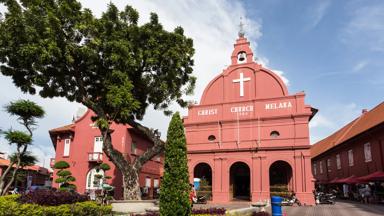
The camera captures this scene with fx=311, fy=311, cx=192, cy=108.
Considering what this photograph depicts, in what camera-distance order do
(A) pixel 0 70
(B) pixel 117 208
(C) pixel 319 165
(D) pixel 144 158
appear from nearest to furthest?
1. (B) pixel 117 208
2. (A) pixel 0 70
3. (D) pixel 144 158
4. (C) pixel 319 165

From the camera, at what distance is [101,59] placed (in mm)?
16188

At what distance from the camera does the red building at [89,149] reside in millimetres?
26578

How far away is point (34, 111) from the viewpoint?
49.9 ft

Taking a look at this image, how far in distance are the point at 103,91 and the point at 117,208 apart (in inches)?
257

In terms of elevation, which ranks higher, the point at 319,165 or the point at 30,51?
the point at 30,51

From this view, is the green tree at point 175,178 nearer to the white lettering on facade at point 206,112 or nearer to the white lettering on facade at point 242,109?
the white lettering on facade at point 242,109

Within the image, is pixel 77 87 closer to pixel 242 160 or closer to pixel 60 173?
pixel 60 173

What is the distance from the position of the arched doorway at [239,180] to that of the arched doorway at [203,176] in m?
2.14

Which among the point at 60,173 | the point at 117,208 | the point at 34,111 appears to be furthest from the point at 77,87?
the point at 60,173

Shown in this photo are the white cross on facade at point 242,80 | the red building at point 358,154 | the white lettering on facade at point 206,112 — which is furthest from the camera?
the white lettering on facade at point 206,112

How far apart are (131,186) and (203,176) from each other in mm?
14216

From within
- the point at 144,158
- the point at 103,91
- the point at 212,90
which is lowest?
the point at 144,158

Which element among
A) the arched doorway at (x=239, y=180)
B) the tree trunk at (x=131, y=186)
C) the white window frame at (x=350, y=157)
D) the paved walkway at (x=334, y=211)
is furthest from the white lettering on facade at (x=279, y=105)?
the tree trunk at (x=131, y=186)

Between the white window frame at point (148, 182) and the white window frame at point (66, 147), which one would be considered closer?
the white window frame at point (66, 147)
